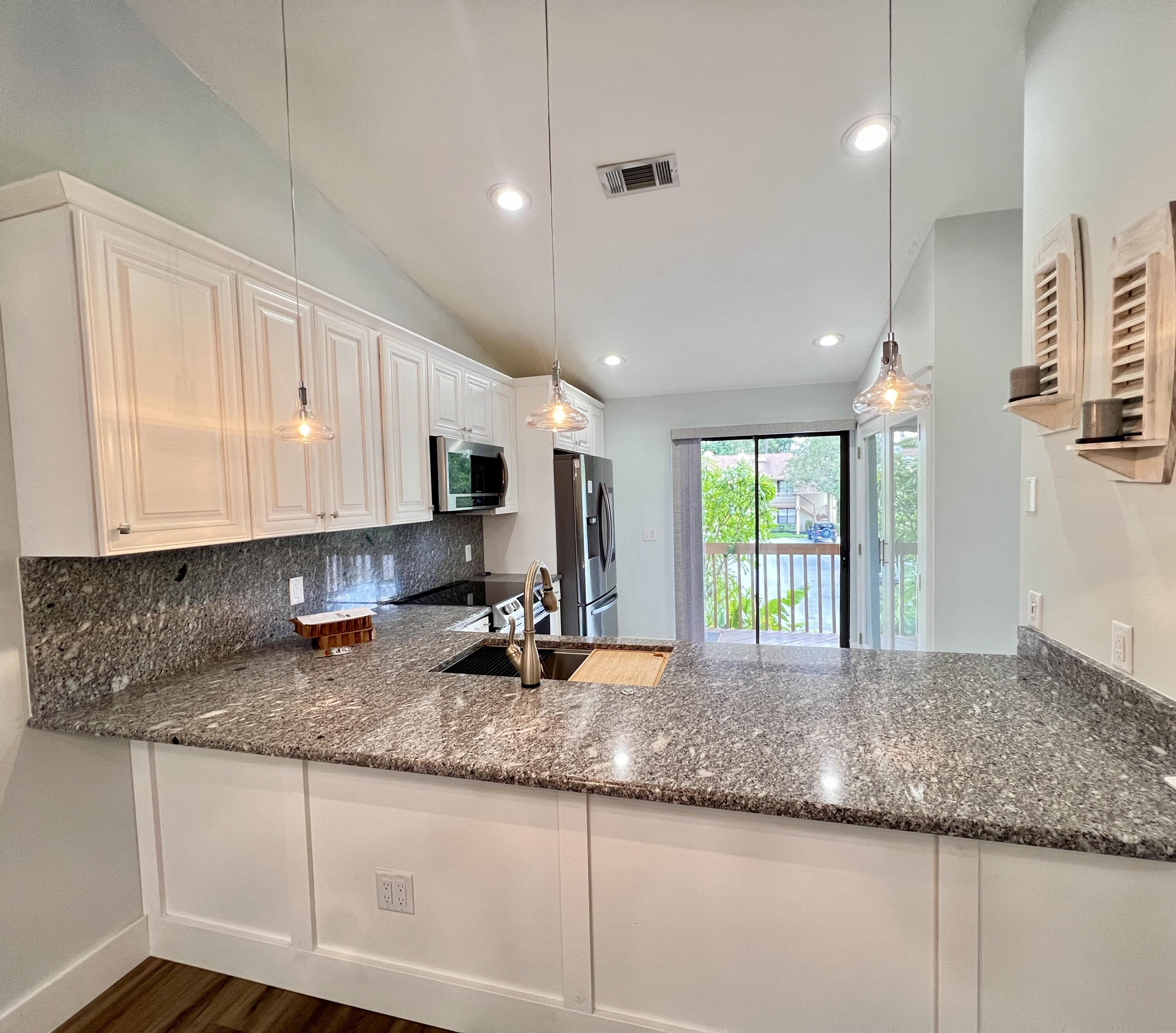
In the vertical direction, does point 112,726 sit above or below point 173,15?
below

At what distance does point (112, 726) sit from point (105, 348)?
99 centimetres

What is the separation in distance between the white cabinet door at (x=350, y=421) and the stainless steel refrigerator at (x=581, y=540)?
55.8 inches

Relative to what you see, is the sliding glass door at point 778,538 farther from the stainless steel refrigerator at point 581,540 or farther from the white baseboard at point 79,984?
the white baseboard at point 79,984

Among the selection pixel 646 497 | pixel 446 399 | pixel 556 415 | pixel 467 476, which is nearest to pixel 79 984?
pixel 556 415

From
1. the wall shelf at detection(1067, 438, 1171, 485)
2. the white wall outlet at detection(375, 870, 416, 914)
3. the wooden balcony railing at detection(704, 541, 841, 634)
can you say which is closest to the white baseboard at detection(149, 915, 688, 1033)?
the white wall outlet at detection(375, 870, 416, 914)

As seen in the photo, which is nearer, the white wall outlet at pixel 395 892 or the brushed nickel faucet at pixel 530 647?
the white wall outlet at pixel 395 892

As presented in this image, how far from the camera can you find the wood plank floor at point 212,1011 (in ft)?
4.79

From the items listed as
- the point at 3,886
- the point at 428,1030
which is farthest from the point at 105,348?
the point at 428,1030

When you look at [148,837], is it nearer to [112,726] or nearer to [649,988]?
[112,726]

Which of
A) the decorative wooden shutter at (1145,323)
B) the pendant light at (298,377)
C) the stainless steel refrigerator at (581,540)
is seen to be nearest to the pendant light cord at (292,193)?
the pendant light at (298,377)

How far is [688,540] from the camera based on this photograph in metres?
4.84

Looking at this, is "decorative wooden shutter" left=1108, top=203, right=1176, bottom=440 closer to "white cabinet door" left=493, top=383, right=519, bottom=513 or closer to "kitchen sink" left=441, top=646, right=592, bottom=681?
"kitchen sink" left=441, top=646, right=592, bottom=681

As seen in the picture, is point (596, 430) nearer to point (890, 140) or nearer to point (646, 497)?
point (646, 497)

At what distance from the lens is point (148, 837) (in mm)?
1691
